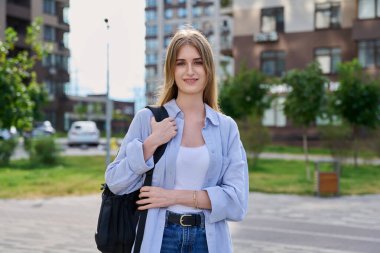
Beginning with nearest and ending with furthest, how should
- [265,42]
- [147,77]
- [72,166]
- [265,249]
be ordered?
[265,249] → [72,166] → [265,42] → [147,77]

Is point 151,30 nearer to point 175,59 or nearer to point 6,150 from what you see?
point 6,150

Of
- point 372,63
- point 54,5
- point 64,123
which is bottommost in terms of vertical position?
point 64,123

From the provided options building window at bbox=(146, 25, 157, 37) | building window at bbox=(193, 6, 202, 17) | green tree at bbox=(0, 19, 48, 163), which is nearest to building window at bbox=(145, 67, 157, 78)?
building window at bbox=(146, 25, 157, 37)

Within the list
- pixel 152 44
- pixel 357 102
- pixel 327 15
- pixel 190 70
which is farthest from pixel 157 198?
pixel 152 44

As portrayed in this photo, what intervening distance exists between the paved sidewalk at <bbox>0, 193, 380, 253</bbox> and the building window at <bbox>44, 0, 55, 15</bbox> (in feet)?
184

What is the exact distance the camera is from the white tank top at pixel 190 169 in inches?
121

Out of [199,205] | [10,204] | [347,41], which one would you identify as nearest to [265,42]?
[347,41]

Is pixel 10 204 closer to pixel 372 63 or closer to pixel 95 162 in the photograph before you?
pixel 95 162

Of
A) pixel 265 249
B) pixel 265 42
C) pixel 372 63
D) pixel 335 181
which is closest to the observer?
pixel 265 249

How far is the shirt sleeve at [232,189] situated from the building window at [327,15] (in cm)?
4142

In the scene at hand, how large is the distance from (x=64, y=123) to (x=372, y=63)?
4218 cm

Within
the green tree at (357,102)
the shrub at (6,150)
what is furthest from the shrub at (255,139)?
the shrub at (6,150)

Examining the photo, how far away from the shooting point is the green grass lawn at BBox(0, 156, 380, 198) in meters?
16.8

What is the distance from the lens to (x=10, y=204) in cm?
1402
